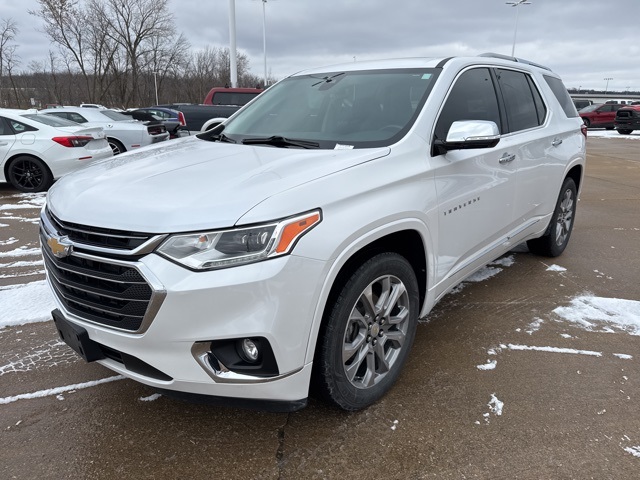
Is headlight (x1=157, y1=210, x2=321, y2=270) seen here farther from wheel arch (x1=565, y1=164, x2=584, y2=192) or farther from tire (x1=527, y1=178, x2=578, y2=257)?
wheel arch (x1=565, y1=164, x2=584, y2=192)

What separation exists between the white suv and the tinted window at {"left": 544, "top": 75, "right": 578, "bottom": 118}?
5.36 feet

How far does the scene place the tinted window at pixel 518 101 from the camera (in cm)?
381

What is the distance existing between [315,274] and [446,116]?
1.56 metres

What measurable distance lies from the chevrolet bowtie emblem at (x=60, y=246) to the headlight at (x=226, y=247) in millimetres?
529

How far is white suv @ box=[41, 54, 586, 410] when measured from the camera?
6.37 feet

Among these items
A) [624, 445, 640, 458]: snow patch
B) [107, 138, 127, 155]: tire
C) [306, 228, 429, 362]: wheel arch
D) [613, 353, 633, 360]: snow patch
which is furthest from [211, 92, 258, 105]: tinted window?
[624, 445, 640, 458]: snow patch

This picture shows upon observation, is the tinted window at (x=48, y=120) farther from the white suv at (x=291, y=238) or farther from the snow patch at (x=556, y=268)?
the snow patch at (x=556, y=268)

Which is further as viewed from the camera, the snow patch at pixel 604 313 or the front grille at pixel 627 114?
the front grille at pixel 627 114

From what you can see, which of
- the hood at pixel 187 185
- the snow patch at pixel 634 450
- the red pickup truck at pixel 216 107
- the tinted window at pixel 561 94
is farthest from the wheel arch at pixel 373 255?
the red pickup truck at pixel 216 107

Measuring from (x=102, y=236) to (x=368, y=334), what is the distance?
1.35 meters

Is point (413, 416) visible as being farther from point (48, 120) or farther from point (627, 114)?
point (627, 114)

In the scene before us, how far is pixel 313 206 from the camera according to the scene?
207cm

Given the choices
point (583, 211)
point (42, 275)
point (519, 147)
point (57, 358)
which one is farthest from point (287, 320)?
point (583, 211)

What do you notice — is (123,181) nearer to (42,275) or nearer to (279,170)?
(279,170)
